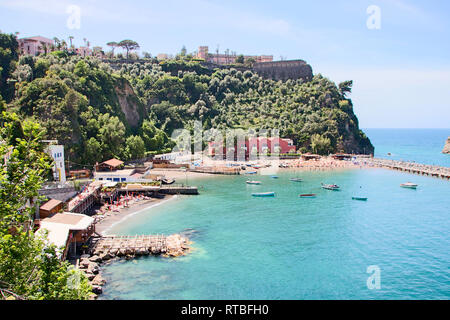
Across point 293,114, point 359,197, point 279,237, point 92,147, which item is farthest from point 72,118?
point 293,114

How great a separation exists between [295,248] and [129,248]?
53.9 feet

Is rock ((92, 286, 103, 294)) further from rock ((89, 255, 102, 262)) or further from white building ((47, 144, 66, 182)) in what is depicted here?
white building ((47, 144, 66, 182))

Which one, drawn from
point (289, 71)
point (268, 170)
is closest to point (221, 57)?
point (289, 71)

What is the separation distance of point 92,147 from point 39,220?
124ft

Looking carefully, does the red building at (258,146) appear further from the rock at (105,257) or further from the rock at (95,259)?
the rock at (95,259)

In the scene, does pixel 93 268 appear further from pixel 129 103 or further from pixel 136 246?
pixel 129 103

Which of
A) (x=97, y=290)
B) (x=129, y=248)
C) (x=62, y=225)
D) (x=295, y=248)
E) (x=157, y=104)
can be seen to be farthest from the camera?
(x=157, y=104)

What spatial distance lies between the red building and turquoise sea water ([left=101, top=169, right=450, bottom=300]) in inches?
1361

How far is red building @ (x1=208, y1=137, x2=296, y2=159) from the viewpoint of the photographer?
3925 inches

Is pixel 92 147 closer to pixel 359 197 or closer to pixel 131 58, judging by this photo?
pixel 359 197

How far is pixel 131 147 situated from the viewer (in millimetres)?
83875

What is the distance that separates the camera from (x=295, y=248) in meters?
37.2

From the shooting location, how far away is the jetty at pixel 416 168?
271 ft

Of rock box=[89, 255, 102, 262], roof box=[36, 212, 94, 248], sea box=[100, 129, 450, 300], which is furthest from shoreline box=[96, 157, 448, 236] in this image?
rock box=[89, 255, 102, 262]
